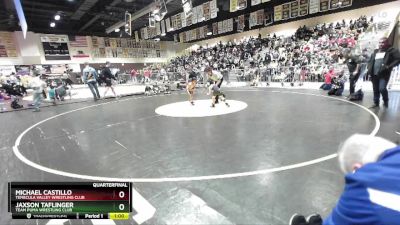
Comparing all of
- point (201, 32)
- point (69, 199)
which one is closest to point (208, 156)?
point (69, 199)

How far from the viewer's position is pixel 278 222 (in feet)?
7.37

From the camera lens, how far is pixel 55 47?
95.8 feet

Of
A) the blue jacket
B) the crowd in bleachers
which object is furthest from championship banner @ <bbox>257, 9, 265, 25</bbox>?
the blue jacket

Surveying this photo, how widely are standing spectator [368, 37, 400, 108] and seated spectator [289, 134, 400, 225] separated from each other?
6566mm

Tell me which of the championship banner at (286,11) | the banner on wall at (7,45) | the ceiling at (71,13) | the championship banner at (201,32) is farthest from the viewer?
the championship banner at (201,32)

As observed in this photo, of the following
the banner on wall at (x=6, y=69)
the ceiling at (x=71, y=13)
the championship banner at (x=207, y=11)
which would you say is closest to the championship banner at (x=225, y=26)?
the ceiling at (x=71, y=13)

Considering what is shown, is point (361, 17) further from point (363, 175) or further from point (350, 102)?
point (363, 175)

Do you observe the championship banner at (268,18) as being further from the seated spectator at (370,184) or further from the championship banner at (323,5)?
the seated spectator at (370,184)

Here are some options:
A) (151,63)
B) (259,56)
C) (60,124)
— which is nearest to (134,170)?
(60,124)

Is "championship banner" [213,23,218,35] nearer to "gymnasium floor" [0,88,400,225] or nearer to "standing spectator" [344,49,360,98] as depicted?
"standing spectator" [344,49,360,98]

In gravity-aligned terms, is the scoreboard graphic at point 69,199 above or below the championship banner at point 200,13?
Answer: below

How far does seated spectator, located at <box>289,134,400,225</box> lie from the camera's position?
990 mm

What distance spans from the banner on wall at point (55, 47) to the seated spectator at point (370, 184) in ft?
111

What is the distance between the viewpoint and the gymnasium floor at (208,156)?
2578 mm
